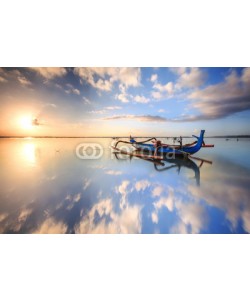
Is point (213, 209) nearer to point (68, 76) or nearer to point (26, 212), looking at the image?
point (26, 212)

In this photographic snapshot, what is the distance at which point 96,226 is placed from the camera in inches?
94.9

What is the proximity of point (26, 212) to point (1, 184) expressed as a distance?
181cm

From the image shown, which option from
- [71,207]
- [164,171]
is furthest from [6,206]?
[164,171]

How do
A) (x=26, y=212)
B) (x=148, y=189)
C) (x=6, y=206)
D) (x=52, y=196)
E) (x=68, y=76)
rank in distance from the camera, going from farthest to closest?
(x=68, y=76) → (x=148, y=189) → (x=52, y=196) → (x=6, y=206) → (x=26, y=212)

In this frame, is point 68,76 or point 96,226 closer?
point 96,226

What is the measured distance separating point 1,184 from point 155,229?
3.79 m

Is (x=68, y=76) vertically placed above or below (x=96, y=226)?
above
